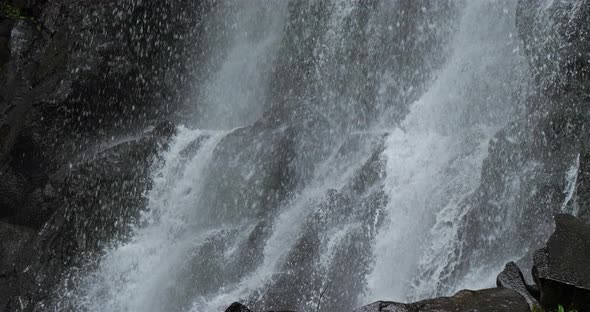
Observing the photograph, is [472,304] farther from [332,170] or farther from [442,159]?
[332,170]

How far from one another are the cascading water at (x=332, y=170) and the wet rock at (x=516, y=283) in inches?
106

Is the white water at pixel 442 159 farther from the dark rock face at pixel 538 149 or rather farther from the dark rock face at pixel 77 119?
the dark rock face at pixel 77 119

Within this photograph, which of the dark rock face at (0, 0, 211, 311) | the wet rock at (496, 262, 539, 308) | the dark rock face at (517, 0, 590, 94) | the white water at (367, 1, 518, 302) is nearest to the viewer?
the wet rock at (496, 262, 539, 308)

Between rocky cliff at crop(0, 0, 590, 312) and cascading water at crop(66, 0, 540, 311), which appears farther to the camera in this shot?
cascading water at crop(66, 0, 540, 311)

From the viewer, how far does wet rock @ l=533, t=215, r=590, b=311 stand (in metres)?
7.18

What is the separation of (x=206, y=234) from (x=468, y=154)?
5832 mm

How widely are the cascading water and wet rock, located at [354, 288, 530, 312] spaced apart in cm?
358

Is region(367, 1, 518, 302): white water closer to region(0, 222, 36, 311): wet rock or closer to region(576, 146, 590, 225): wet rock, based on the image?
region(576, 146, 590, 225): wet rock

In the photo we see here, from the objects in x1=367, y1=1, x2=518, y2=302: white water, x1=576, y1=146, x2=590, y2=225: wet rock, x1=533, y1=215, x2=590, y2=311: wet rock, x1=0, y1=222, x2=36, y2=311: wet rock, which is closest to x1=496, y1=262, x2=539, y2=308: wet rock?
x1=533, y1=215, x2=590, y2=311: wet rock

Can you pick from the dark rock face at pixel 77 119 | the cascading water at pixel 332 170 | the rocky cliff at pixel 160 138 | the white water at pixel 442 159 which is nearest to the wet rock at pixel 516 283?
the rocky cliff at pixel 160 138

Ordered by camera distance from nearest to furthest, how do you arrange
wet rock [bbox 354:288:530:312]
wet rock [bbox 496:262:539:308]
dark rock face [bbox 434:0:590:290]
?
wet rock [bbox 354:288:530:312], wet rock [bbox 496:262:539:308], dark rock face [bbox 434:0:590:290]

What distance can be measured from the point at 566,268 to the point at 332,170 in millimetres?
8160

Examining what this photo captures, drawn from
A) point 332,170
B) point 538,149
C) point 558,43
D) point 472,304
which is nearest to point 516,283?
point 472,304

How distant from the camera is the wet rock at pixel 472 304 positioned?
7141 millimetres
